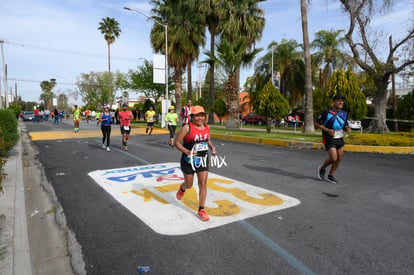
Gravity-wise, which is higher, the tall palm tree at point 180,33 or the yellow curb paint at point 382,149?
the tall palm tree at point 180,33

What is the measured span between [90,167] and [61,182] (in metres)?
1.53

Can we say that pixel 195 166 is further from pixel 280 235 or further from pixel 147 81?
pixel 147 81

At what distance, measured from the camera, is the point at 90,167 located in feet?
26.4

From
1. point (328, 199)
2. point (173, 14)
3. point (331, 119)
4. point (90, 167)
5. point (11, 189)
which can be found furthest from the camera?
point (173, 14)

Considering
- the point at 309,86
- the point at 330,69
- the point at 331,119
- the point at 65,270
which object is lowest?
the point at 65,270

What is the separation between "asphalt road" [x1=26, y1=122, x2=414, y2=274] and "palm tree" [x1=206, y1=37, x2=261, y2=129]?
46.5ft

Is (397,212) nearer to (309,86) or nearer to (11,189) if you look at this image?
(11,189)

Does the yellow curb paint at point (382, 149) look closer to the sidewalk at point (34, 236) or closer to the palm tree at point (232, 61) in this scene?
the sidewalk at point (34, 236)

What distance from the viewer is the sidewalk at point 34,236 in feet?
9.92

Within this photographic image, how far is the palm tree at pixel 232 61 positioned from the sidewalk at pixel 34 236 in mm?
15675

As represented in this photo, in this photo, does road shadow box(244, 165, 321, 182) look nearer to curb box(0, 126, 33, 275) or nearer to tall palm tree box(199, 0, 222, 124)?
curb box(0, 126, 33, 275)

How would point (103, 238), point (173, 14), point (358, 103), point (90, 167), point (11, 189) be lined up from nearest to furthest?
1. point (103, 238)
2. point (11, 189)
3. point (90, 167)
4. point (358, 103)
5. point (173, 14)

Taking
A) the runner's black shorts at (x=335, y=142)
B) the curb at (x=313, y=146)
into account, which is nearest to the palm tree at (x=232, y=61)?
the curb at (x=313, y=146)

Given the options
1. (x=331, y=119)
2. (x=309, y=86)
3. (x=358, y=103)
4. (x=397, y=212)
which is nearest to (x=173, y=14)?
(x=309, y=86)
